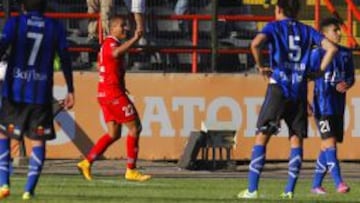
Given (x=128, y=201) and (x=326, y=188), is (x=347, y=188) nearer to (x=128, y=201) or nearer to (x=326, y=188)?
(x=326, y=188)

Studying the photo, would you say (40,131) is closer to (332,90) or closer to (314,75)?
(314,75)

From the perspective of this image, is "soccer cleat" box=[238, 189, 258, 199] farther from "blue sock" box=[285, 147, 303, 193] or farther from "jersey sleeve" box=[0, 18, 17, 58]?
"jersey sleeve" box=[0, 18, 17, 58]

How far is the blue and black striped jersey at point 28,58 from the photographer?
38.1ft

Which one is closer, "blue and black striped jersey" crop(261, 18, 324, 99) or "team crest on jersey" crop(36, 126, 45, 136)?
"team crest on jersey" crop(36, 126, 45, 136)

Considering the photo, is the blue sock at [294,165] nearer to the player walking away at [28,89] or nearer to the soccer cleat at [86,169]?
the player walking away at [28,89]

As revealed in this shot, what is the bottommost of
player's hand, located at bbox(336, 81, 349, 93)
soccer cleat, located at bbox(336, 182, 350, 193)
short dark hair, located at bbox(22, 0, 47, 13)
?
A: soccer cleat, located at bbox(336, 182, 350, 193)

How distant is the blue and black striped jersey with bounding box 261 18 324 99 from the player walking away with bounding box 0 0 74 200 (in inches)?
89.2

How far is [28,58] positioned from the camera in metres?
11.6

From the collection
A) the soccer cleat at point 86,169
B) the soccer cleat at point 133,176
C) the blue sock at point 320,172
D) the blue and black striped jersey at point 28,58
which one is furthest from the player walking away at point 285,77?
the soccer cleat at point 86,169

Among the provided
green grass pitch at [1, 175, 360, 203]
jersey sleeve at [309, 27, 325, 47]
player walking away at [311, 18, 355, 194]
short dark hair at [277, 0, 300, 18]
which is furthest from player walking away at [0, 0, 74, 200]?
player walking away at [311, 18, 355, 194]

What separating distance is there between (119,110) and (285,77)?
12.7ft

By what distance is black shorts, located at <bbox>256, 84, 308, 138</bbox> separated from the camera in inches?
488

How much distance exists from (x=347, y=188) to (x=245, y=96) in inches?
250

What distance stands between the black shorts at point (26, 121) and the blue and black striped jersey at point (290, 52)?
239 cm
